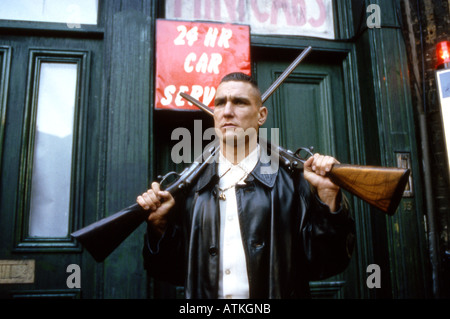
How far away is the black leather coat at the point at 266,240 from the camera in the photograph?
5.41ft

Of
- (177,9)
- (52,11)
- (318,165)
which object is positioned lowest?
(318,165)

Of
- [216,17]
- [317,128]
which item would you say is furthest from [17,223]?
[317,128]

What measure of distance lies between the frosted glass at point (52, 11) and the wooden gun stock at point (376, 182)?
304 centimetres

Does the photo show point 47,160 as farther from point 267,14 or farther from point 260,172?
point 267,14

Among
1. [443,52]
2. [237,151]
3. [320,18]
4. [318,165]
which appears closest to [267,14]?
[320,18]

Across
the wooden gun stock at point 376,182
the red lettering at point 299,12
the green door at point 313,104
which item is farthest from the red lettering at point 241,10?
the wooden gun stock at point 376,182

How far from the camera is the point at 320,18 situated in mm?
3701

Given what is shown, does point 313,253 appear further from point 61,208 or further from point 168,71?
point 61,208

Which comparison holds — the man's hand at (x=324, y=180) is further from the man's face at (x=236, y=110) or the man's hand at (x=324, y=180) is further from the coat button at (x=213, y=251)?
the coat button at (x=213, y=251)

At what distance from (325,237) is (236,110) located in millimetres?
867

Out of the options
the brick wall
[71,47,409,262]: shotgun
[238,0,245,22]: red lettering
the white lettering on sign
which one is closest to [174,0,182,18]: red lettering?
the white lettering on sign

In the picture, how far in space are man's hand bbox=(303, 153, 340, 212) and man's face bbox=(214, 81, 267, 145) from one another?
44cm

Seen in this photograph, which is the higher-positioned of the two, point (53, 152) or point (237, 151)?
point (53, 152)

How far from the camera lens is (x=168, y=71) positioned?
3068 millimetres
